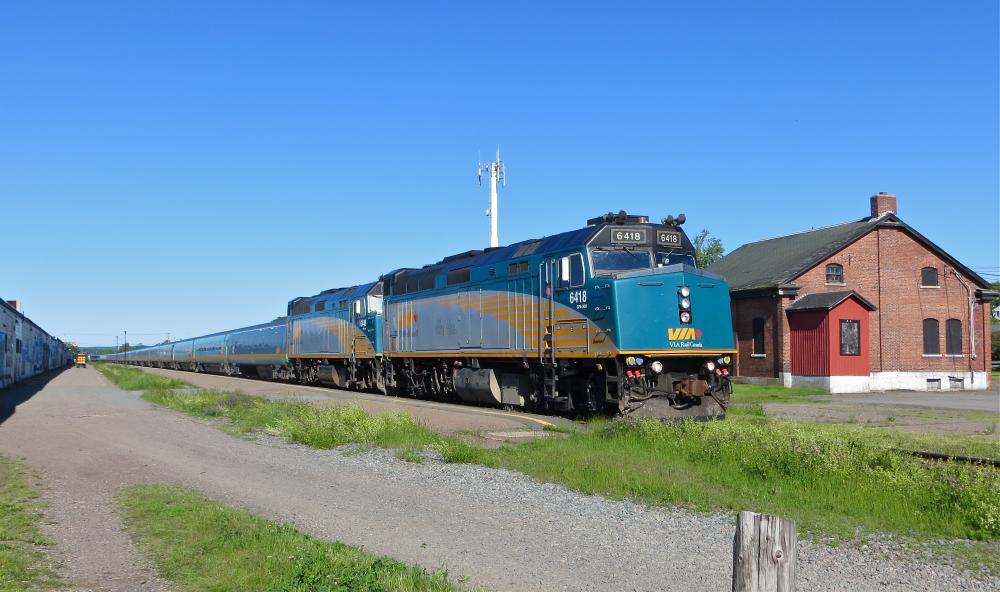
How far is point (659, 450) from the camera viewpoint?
12375mm

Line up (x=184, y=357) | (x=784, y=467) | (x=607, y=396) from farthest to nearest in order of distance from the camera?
1. (x=184, y=357)
2. (x=607, y=396)
3. (x=784, y=467)

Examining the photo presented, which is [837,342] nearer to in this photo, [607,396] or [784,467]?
[607,396]

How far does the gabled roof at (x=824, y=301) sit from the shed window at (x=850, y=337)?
3.28 feet

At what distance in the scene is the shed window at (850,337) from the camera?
33.9m

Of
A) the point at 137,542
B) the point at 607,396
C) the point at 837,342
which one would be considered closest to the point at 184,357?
the point at 837,342

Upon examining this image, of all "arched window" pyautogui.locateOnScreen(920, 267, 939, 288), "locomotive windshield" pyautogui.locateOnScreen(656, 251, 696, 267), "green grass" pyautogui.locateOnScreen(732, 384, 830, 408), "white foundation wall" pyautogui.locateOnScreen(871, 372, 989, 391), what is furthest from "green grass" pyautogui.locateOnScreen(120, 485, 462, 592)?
"arched window" pyautogui.locateOnScreen(920, 267, 939, 288)

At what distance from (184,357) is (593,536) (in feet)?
227

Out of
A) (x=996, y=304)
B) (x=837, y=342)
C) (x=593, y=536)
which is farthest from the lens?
(x=996, y=304)

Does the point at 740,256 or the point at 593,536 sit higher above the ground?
the point at 740,256

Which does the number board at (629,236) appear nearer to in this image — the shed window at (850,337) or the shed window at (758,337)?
the shed window at (850,337)

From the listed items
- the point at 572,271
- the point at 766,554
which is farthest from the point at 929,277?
the point at 766,554

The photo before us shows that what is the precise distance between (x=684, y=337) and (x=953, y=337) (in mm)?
26686

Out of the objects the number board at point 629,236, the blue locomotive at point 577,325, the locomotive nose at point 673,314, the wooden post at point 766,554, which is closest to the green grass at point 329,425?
the blue locomotive at point 577,325

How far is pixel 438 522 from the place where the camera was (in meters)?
8.55
